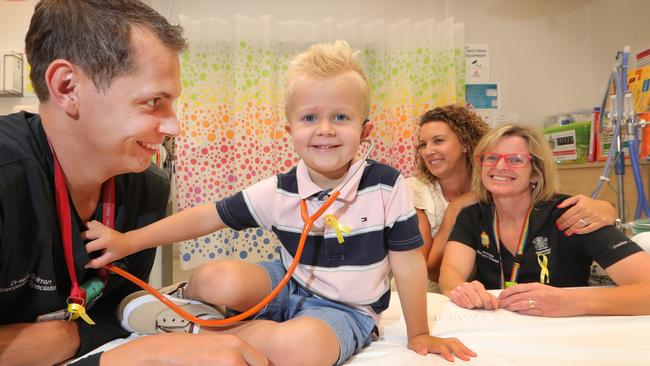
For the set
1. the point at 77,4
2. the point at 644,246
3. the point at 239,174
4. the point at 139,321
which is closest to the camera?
the point at 77,4

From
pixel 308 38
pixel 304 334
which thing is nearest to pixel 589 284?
pixel 304 334

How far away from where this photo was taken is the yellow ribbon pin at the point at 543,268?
1.40 meters

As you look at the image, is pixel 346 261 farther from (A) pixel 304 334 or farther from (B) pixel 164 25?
(B) pixel 164 25

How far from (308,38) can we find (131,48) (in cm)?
220

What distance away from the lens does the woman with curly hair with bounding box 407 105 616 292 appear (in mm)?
1881

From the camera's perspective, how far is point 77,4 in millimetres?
786

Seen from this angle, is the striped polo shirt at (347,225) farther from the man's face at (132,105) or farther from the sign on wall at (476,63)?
the sign on wall at (476,63)

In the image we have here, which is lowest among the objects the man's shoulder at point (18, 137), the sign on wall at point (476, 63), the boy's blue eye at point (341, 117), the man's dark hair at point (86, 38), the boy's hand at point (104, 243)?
the boy's hand at point (104, 243)

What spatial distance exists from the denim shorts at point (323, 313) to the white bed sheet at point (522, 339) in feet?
0.10

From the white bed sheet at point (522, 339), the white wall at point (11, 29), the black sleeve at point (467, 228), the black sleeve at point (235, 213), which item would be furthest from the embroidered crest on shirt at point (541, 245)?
the white wall at point (11, 29)

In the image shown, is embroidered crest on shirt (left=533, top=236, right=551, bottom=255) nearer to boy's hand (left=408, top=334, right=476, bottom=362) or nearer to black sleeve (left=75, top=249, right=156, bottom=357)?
boy's hand (left=408, top=334, right=476, bottom=362)

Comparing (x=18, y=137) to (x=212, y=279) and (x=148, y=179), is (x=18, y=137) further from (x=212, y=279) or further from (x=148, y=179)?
(x=212, y=279)

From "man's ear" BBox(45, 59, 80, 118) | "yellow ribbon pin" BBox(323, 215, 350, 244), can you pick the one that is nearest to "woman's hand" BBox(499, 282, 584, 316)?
"yellow ribbon pin" BBox(323, 215, 350, 244)

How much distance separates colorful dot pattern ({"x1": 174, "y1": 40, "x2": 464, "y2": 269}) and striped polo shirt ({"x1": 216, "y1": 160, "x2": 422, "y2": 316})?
5.62ft
